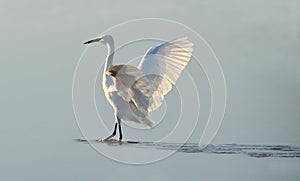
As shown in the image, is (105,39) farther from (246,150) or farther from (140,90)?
(246,150)

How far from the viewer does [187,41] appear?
182 inches

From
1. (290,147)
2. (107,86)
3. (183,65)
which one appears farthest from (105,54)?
(290,147)

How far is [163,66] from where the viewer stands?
4750mm

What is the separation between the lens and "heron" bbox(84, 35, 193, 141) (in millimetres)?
4664

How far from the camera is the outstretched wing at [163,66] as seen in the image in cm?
468

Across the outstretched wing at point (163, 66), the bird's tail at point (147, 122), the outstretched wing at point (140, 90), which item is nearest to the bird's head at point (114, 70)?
the outstretched wing at point (140, 90)

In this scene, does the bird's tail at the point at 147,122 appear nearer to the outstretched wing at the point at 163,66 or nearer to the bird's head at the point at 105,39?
the outstretched wing at the point at 163,66

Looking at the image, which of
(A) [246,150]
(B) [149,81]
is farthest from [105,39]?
(A) [246,150]

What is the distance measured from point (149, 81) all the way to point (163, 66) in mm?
139

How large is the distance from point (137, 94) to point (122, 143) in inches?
13.5

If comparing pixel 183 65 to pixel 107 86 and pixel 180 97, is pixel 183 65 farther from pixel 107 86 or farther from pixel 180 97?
pixel 107 86

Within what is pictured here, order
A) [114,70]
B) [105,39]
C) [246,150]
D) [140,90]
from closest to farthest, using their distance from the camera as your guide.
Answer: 1. [114,70]
2. [140,90]
3. [105,39]
4. [246,150]

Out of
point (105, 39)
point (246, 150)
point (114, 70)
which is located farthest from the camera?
point (246, 150)

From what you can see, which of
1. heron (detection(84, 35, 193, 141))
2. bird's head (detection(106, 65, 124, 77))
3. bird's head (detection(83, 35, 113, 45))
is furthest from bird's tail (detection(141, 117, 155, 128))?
bird's head (detection(83, 35, 113, 45))
